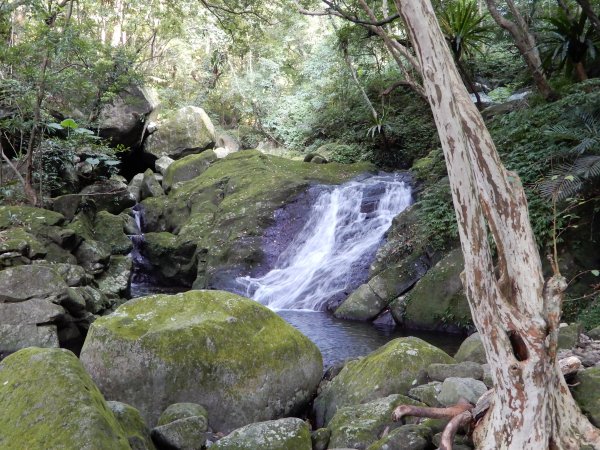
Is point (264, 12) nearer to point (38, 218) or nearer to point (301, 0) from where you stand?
point (301, 0)

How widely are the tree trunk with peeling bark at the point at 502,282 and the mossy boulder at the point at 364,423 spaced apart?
0.86 metres

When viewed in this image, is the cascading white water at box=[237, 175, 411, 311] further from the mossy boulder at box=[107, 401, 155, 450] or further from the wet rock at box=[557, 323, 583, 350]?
the mossy boulder at box=[107, 401, 155, 450]

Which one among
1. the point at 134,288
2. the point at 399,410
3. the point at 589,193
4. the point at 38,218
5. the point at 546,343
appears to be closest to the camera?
the point at 546,343

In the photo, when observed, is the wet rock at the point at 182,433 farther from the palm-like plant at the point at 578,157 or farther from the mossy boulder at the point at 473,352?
the palm-like plant at the point at 578,157

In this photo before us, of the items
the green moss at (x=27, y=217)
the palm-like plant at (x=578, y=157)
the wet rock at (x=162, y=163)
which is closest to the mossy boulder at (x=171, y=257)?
the green moss at (x=27, y=217)

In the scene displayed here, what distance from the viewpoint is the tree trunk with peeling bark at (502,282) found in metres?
2.89

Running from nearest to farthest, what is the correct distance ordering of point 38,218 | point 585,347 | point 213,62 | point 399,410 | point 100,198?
1. point 399,410
2. point 585,347
3. point 38,218
4. point 100,198
5. point 213,62

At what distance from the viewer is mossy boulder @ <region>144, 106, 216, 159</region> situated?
63.7 feet

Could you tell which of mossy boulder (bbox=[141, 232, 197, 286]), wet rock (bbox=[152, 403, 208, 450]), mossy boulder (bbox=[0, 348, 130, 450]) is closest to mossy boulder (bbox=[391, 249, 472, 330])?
wet rock (bbox=[152, 403, 208, 450])

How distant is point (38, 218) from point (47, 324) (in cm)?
397

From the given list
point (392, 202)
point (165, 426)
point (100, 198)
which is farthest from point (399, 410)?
point (100, 198)

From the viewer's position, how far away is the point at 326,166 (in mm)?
14836

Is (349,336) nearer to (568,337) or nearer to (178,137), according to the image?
(568,337)

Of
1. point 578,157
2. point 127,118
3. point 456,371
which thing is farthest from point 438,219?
point 127,118
